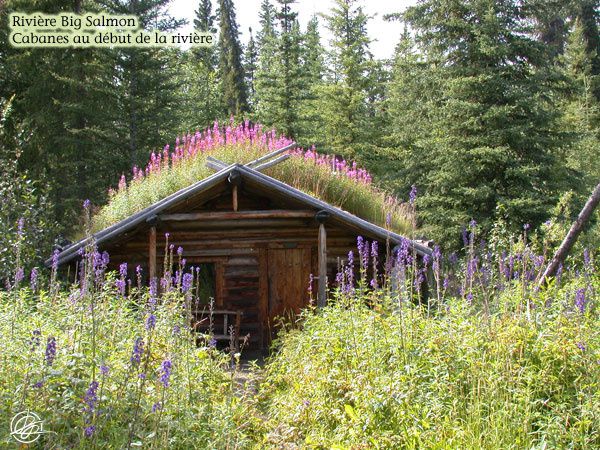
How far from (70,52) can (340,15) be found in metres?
12.3

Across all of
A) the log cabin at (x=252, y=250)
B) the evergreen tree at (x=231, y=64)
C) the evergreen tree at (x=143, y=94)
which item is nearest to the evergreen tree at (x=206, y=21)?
the evergreen tree at (x=231, y=64)

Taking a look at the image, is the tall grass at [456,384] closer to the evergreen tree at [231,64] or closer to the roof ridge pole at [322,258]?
the roof ridge pole at [322,258]

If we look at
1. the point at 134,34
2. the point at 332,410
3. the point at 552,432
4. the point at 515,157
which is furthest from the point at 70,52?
the point at 552,432

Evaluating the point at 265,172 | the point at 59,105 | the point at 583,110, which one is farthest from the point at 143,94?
the point at 583,110

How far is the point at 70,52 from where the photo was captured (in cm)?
1964

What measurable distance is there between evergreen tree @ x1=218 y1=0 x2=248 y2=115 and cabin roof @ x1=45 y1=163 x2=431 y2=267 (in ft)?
73.1

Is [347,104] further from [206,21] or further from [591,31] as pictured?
[206,21]

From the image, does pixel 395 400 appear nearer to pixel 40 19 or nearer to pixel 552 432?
pixel 552 432

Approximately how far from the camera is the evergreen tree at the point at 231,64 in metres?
34.8

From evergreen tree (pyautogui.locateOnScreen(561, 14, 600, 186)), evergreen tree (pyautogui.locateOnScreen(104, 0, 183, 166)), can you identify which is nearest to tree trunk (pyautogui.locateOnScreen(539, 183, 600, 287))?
evergreen tree (pyautogui.locateOnScreen(561, 14, 600, 186))

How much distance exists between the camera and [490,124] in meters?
16.2

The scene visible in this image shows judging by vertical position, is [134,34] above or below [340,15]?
below

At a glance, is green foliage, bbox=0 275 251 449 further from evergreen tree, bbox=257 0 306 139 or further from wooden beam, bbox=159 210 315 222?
evergreen tree, bbox=257 0 306 139

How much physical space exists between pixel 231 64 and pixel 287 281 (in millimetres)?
26707
